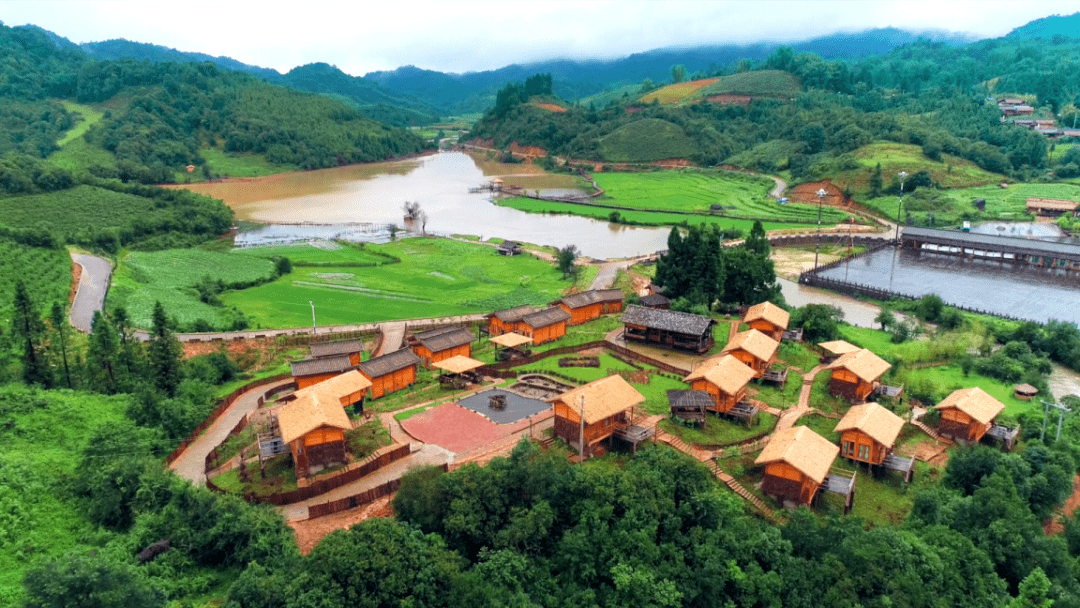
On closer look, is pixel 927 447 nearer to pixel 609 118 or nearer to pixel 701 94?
pixel 609 118

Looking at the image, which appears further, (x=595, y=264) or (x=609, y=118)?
(x=609, y=118)

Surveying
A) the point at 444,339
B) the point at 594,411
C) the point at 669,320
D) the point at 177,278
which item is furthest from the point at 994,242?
the point at 177,278

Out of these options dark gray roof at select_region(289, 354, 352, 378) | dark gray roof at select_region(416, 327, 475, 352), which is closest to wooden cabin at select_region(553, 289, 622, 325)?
dark gray roof at select_region(416, 327, 475, 352)

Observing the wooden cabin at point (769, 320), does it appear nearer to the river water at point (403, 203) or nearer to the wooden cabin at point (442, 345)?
the wooden cabin at point (442, 345)

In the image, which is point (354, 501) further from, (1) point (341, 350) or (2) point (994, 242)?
(2) point (994, 242)

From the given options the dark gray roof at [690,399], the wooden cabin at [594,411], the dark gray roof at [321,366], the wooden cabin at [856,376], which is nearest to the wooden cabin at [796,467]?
the dark gray roof at [690,399]

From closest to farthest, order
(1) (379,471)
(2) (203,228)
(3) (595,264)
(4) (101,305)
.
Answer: (1) (379,471) < (4) (101,305) < (3) (595,264) < (2) (203,228)

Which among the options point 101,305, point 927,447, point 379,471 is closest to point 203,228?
point 101,305
